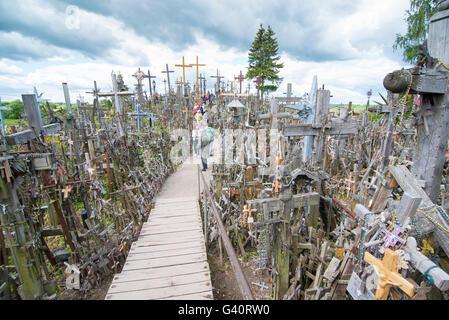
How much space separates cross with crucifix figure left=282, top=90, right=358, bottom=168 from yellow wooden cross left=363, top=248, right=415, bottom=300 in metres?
3.68

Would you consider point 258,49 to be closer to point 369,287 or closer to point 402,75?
point 402,75

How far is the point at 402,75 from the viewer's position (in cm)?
288

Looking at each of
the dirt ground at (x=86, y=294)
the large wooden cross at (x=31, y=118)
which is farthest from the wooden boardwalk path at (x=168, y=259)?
the large wooden cross at (x=31, y=118)

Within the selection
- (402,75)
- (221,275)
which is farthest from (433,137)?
(221,275)

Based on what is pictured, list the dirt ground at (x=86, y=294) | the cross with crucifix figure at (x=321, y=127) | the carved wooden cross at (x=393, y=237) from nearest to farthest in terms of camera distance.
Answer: the carved wooden cross at (x=393, y=237) → the dirt ground at (x=86, y=294) → the cross with crucifix figure at (x=321, y=127)

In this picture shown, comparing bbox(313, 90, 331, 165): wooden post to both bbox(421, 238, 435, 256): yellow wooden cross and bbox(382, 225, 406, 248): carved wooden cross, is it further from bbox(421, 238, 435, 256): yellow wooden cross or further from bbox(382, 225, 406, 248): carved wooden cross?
bbox(382, 225, 406, 248): carved wooden cross

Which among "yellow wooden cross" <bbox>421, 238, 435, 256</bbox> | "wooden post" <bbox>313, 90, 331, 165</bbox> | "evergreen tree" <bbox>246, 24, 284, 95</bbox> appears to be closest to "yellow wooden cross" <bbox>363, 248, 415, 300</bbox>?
"yellow wooden cross" <bbox>421, 238, 435, 256</bbox>

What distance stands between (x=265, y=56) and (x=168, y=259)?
26.1 m

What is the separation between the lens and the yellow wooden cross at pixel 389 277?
6.02ft

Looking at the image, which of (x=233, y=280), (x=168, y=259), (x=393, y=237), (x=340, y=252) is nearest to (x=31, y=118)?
(x=168, y=259)

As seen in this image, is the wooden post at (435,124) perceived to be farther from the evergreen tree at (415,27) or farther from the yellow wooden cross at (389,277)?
the evergreen tree at (415,27)

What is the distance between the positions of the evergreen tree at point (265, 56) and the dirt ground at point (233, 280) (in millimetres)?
22637

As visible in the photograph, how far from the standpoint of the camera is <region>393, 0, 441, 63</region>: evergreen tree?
13516 mm
